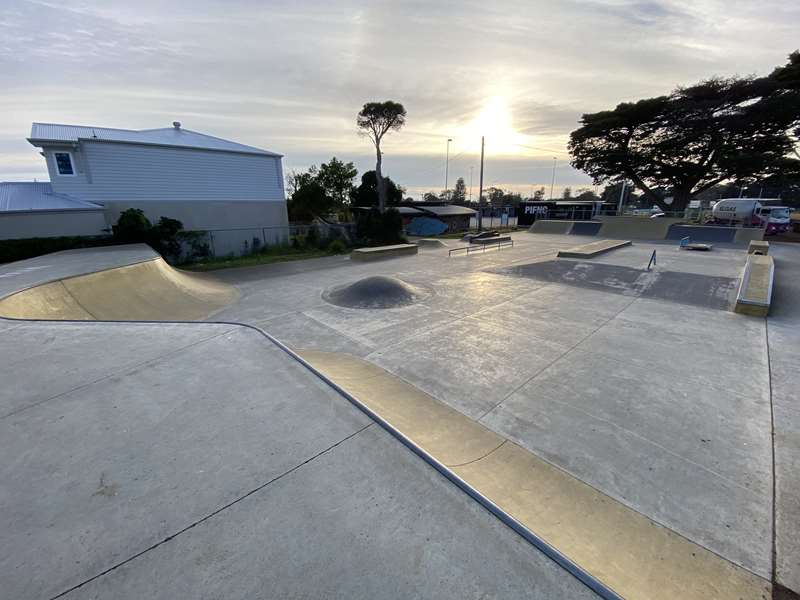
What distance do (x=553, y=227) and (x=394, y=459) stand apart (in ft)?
109

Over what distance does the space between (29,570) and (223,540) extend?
884mm

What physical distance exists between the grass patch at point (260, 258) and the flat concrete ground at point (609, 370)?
17.8ft

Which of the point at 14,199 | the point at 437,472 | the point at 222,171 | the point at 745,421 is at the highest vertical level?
the point at 222,171

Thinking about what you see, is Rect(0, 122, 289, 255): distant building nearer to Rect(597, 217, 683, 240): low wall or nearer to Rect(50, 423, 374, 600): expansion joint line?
Rect(50, 423, 374, 600): expansion joint line

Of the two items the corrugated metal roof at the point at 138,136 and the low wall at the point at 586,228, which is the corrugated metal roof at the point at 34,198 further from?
the low wall at the point at 586,228

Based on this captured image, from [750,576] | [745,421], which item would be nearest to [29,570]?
[750,576]

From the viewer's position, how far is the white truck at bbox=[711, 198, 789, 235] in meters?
24.5

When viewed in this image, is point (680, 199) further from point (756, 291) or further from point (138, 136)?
point (138, 136)

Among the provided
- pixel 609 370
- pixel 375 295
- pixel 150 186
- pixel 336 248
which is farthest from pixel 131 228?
pixel 609 370

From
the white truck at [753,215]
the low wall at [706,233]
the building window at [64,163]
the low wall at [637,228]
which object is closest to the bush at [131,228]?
the building window at [64,163]

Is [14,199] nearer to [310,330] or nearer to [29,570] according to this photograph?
[310,330]

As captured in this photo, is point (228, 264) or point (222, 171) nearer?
point (228, 264)

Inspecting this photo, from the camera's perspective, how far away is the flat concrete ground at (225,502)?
1.62 meters

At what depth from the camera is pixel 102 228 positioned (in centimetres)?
1487
